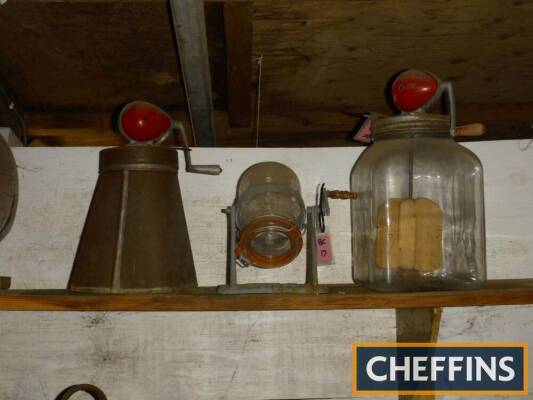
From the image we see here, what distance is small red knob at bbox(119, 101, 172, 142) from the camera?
44.4 inches

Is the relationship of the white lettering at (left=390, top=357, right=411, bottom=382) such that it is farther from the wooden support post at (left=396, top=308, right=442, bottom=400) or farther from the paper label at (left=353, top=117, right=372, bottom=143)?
the paper label at (left=353, top=117, right=372, bottom=143)

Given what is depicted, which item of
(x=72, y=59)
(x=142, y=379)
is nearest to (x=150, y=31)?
(x=72, y=59)

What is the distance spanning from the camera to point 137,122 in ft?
3.70

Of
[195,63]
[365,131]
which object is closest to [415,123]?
[365,131]

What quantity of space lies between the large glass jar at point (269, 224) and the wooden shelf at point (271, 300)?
94 millimetres

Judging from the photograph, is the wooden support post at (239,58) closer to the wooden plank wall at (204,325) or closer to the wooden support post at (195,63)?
the wooden support post at (195,63)

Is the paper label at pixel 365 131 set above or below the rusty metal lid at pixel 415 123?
above

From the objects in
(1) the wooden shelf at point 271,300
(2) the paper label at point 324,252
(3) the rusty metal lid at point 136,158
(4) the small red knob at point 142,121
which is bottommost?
(1) the wooden shelf at point 271,300

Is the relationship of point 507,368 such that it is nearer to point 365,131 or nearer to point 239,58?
point 365,131

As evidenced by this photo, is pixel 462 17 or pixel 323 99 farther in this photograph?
pixel 323 99

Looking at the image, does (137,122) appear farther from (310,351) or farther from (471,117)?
(471,117)

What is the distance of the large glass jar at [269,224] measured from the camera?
102cm

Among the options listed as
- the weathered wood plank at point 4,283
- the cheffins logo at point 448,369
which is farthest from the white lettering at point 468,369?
the weathered wood plank at point 4,283

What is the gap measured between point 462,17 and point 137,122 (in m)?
0.73
